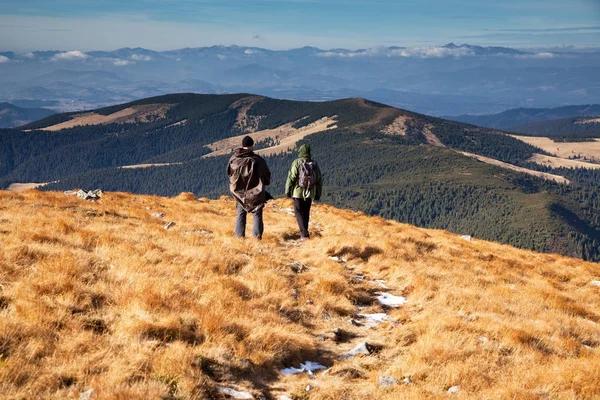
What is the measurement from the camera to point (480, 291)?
550 inches

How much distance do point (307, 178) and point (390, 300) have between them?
644 cm

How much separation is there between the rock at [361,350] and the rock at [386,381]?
1176mm

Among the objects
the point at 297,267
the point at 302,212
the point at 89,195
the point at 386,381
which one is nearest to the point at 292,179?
the point at 302,212

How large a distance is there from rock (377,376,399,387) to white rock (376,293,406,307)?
4862 millimetres

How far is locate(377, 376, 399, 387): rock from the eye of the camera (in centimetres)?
728

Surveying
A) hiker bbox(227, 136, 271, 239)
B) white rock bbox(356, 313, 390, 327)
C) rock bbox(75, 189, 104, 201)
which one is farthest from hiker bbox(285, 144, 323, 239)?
rock bbox(75, 189, 104, 201)

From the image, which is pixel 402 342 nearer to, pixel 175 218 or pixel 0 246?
pixel 0 246

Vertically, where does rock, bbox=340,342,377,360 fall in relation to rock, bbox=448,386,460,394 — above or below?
below

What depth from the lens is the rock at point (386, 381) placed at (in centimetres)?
728

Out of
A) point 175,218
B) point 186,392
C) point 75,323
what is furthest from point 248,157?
point 186,392

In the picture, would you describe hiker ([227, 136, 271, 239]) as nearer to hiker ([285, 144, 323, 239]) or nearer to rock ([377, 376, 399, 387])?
hiker ([285, 144, 323, 239])

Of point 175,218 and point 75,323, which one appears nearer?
point 75,323

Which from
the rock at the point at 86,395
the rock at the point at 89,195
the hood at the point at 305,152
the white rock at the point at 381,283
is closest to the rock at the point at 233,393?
the rock at the point at 86,395

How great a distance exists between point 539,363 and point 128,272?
806 cm
